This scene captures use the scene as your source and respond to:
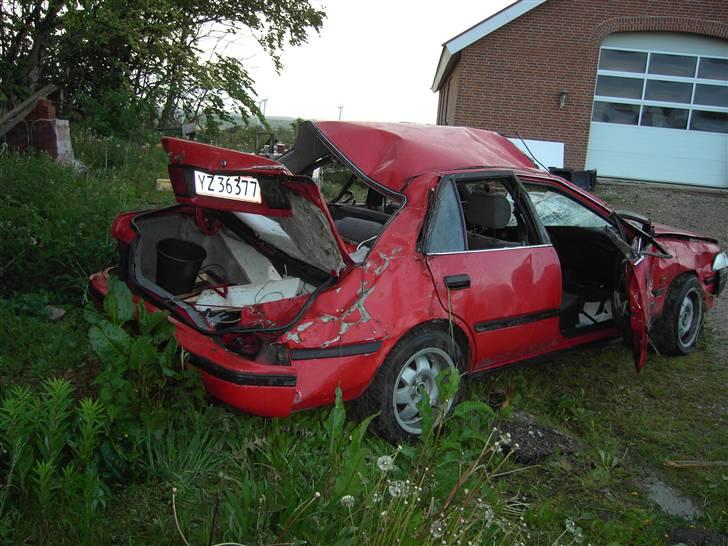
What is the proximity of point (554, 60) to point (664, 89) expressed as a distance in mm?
2769

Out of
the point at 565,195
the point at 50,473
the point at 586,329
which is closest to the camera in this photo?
the point at 50,473

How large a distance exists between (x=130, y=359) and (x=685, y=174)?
16395mm

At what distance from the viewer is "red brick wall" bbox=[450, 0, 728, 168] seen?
15500 mm

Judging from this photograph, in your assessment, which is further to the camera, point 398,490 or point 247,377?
point 247,377

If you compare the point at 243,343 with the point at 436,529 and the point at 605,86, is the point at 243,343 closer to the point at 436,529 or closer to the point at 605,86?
the point at 436,529

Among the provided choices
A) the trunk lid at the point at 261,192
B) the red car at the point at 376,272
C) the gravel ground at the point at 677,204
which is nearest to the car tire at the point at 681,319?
the red car at the point at 376,272

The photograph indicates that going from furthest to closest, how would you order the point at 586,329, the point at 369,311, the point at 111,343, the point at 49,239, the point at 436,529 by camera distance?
the point at 49,239
the point at 586,329
the point at 369,311
the point at 111,343
the point at 436,529

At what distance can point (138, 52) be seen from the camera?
965 centimetres

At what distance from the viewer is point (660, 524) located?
3.08 meters

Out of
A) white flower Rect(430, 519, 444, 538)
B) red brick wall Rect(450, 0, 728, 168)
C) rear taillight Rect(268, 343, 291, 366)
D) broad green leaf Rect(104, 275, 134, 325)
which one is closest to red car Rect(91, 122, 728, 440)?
rear taillight Rect(268, 343, 291, 366)

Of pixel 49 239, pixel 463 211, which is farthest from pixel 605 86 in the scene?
pixel 49 239

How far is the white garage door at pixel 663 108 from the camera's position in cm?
1595

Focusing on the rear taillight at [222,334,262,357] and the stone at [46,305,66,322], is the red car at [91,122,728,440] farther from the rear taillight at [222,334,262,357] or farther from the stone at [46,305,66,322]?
the stone at [46,305,66,322]

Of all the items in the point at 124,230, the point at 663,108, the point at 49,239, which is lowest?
the point at 49,239
